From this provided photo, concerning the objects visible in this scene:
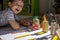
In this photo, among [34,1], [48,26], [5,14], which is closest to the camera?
[48,26]

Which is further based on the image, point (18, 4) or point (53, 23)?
point (18, 4)

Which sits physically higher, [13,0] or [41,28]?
[13,0]

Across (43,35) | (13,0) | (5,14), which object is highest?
(13,0)

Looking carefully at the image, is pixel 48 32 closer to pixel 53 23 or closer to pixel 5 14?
pixel 53 23

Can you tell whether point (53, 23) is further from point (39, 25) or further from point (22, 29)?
point (22, 29)

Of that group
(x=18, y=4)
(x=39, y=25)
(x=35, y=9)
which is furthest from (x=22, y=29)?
(x=35, y=9)

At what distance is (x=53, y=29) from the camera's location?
4.77 feet

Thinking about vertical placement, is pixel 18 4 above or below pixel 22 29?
above

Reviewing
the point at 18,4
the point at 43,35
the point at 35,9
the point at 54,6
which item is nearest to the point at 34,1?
the point at 35,9

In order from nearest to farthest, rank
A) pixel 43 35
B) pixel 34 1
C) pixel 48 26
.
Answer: pixel 43 35, pixel 48 26, pixel 34 1

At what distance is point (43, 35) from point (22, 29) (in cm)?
27

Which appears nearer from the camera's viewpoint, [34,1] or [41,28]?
[41,28]

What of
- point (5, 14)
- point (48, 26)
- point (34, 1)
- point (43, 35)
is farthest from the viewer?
point (34, 1)

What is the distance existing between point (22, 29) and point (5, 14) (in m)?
0.26
